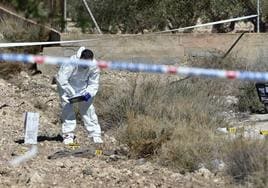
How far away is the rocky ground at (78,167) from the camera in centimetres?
732

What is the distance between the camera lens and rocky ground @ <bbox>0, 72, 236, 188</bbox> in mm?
7316

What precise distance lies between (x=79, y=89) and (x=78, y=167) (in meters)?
2.22

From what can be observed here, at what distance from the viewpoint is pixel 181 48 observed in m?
19.1

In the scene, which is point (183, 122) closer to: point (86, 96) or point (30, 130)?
point (86, 96)

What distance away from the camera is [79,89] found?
10164 millimetres

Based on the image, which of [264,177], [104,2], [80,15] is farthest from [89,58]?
[104,2]

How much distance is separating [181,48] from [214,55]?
1.29 m

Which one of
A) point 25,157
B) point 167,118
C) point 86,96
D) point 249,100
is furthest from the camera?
point 249,100

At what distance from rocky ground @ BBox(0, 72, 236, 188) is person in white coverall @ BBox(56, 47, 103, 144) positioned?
0.23 meters

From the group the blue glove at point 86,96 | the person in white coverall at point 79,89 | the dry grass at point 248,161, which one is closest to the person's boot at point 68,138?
the person in white coverall at point 79,89

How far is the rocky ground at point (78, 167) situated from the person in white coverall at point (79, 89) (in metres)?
0.23

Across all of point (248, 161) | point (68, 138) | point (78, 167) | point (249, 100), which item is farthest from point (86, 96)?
point (249, 100)

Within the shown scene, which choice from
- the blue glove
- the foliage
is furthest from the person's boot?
the foliage

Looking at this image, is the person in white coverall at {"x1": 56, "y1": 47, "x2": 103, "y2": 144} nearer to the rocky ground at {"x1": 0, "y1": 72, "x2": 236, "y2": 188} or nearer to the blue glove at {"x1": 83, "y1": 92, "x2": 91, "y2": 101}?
the blue glove at {"x1": 83, "y1": 92, "x2": 91, "y2": 101}
